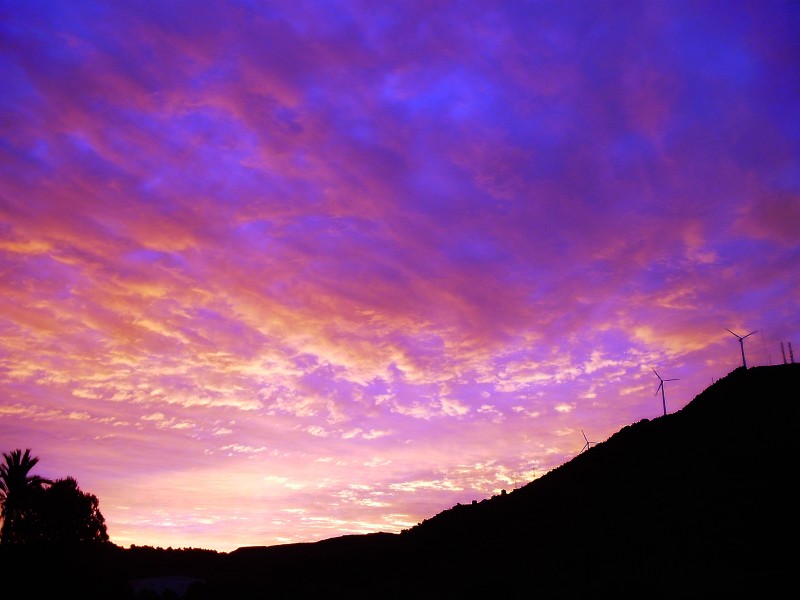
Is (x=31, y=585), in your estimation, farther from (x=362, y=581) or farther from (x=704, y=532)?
(x=704, y=532)

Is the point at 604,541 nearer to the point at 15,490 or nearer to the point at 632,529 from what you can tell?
the point at 632,529

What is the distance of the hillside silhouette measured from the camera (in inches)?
1630

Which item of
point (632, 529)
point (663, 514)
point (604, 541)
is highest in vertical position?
point (663, 514)

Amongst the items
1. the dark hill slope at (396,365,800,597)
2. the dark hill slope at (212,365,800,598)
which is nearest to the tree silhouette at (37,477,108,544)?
the dark hill slope at (212,365,800,598)

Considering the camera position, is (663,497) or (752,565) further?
(663,497)

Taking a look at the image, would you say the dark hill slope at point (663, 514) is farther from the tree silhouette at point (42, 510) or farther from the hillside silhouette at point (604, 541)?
the tree silhouette at point (42, 510)

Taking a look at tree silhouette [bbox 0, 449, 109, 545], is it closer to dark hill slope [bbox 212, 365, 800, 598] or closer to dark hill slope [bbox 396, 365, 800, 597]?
dark hill slope [bbox 212, 365, 800, 598]

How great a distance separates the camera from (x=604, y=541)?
5325 cm

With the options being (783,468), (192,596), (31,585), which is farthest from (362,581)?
(783,468)

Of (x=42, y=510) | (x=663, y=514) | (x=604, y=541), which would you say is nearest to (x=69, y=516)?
(x=42, y=510)

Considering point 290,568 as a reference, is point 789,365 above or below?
above

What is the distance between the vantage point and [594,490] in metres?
71.8

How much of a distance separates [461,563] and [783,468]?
30344mm

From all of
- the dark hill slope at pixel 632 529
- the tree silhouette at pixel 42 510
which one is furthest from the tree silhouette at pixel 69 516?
the dark hill slope at pixel 632 529
